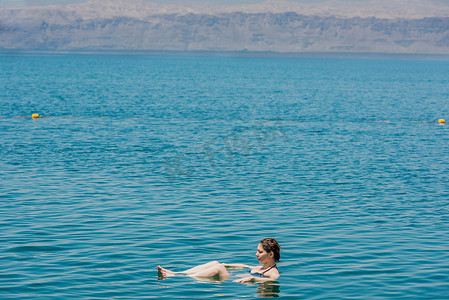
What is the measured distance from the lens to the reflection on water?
59.1 feet

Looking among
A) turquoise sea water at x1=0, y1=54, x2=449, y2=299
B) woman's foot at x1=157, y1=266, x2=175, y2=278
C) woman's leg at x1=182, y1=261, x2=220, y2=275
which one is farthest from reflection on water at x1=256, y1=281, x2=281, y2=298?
woman's foot at x1=157, y1=266, x2=175, y2=278

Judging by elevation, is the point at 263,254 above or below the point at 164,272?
above

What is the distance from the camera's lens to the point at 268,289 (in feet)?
60.5

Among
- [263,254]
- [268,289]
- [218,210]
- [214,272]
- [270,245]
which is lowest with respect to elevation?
[268,289]

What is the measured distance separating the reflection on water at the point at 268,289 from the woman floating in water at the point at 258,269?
6.0 inches

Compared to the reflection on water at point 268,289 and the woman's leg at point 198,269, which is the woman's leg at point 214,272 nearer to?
the woman's leg at point 198,269

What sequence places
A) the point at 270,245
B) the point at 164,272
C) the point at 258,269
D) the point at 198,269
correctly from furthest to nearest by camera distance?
1. the point at 258,269
2. the point at 198,269
3. the point at 164,272
4. the point at 270,245

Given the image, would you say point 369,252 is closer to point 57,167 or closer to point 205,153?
point 57,167

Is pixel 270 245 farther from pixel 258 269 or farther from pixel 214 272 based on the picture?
pixel 214 272

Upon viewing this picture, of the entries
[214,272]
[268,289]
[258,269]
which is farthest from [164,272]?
[268,289]

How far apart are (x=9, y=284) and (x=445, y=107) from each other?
9237cm

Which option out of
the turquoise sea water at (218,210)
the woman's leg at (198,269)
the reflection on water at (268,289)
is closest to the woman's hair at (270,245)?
the reflection on water at (268,289)

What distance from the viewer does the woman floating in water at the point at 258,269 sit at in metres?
18.3

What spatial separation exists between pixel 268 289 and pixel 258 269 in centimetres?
84
